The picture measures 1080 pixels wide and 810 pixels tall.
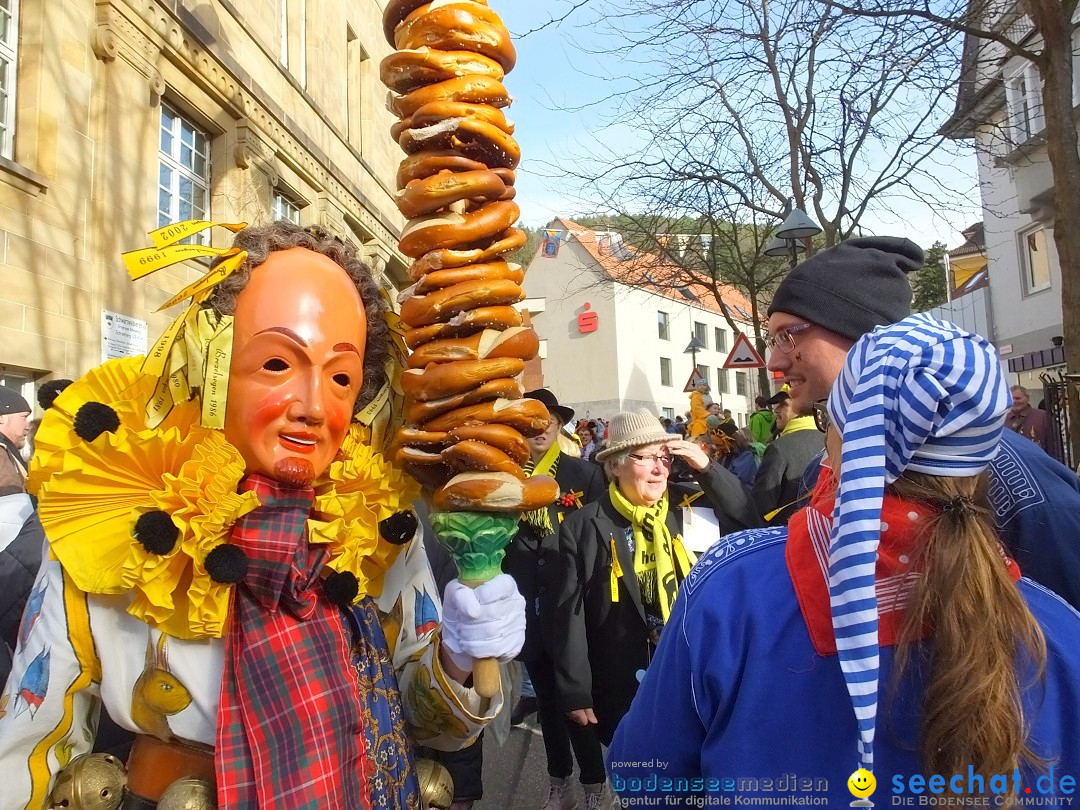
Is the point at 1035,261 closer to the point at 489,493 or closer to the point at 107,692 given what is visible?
the point at 489,493

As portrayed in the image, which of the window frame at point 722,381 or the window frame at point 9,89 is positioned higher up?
the window frame at point 722,381

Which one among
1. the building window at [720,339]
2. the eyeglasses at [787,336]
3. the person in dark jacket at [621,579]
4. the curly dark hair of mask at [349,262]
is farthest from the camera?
the building window at [720,339]

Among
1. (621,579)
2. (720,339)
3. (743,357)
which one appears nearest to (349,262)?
(621,579)

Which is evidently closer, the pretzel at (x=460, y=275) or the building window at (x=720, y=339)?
the pretzel at (x=460, y=275)

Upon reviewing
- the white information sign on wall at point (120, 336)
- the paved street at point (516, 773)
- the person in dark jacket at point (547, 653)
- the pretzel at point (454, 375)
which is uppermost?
the white information sign on wall at point (120, 336)

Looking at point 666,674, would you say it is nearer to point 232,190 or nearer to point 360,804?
point 360,804

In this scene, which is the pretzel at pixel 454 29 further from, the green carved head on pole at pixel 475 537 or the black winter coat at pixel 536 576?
the black winter coat at pixel 536 576

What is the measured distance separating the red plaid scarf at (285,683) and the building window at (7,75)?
21.5ft

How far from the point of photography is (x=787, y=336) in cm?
230

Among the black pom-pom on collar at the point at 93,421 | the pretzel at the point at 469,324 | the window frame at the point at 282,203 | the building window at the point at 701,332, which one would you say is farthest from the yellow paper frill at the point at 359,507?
the building window at the point at 701,332

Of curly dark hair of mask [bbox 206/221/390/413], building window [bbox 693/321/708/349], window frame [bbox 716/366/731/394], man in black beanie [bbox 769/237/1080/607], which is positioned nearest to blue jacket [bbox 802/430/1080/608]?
man in black beanie [bbox 769/237/1080/607]

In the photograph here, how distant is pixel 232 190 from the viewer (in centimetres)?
950

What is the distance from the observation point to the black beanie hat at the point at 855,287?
214cm

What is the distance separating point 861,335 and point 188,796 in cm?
203
